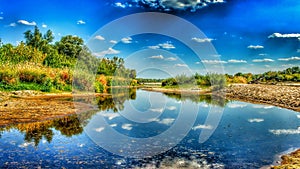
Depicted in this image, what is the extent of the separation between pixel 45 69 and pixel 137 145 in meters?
31.3

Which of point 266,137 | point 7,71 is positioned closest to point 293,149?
point 266,137

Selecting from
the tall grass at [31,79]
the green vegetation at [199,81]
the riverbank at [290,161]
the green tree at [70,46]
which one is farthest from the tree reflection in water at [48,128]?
the green tree at [70,46]

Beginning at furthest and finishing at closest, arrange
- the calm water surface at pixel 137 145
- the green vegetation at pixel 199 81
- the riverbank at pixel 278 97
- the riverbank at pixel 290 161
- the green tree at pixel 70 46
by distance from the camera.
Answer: the green tree at pixel 70 46 → the green vegetation at pixel 199 81 → the riverbank at pixel 278 97 → the calm water surface at pixel 137 145 → the riverbank at pixel 290 161

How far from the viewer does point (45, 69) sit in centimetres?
4131

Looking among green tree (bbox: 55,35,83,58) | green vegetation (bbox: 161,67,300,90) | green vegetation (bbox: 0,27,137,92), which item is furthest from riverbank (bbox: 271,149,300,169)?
green tree (bbox: 55,35,83,58)

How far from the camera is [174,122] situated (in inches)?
832

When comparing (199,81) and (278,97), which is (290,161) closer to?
(278,97)

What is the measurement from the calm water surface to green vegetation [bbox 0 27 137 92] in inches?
662

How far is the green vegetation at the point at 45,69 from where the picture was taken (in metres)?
35.1

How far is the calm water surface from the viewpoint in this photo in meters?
11.5

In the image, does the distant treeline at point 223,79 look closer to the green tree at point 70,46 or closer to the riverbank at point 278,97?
the riverbank at point 278,97

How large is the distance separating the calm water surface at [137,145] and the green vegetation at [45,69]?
16826mm

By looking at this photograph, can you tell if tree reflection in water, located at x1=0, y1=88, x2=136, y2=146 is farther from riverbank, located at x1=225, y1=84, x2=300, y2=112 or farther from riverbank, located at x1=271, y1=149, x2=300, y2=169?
riverbank, located at x1=225, y1=84, x2=300, y2=112

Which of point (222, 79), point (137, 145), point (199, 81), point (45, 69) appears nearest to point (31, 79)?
point (45, 69)
